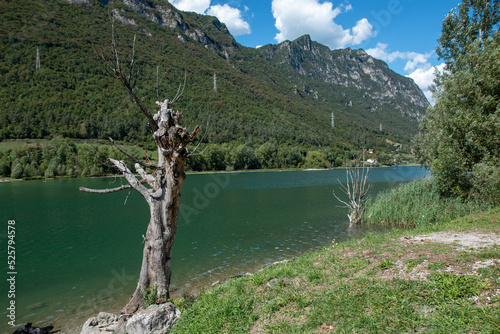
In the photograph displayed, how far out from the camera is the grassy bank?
157 inches

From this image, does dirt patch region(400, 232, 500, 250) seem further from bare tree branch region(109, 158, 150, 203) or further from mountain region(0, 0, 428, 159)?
mountain region(0, 0, 428, 159)

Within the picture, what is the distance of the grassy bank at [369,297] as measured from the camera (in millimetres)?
3979

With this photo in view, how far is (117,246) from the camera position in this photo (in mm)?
17547

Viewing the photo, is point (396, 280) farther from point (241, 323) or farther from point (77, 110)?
point (77, 110)

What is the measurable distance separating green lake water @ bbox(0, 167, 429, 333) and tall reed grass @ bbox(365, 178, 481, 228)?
220 centimetres

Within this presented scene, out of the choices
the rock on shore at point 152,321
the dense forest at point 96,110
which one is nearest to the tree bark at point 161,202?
the rock on shore at point 152,321

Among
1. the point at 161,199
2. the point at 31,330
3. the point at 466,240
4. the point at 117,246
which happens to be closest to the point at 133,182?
the point at 161,199

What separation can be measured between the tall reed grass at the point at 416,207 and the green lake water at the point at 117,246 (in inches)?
86.7

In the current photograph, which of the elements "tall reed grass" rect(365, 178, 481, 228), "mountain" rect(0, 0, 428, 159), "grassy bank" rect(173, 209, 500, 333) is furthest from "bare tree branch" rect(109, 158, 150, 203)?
"mountain" rect(0, 0, 428, 159)

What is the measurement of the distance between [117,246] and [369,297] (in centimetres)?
1677

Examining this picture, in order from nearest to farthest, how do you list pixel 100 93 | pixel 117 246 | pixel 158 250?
pixel 158 250, pixel 117 246, pixel 100 93

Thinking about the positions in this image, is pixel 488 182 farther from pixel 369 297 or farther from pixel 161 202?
pixel 161 202

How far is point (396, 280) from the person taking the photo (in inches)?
204

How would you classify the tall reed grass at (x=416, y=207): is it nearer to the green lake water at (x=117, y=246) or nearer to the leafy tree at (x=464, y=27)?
the green lake water at (x=117, y=246)
